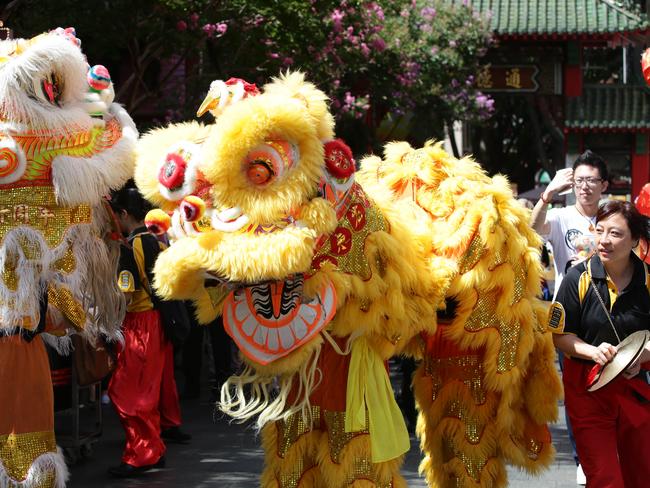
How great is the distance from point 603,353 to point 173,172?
1.94 m

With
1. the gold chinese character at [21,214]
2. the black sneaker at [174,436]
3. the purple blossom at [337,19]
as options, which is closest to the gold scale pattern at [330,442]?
the gold chinese character at [21,214]

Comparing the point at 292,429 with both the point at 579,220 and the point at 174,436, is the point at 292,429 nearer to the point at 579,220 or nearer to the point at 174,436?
the point at 579,220

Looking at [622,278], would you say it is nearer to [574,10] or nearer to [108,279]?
[108,279]

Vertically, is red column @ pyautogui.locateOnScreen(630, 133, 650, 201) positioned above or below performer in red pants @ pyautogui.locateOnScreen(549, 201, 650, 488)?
above

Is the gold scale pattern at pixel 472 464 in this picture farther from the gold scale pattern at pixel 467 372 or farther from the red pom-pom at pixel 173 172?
the red pom-pom at pixel 173 172

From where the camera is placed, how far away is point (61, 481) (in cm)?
493

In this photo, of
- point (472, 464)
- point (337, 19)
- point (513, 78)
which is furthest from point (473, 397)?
point (513, 78)

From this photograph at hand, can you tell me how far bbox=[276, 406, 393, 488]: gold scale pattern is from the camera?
14.8 feet

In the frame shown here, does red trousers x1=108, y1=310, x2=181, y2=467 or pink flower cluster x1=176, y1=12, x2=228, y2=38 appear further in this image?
pink flower cluster x1=176, y1=12, x2=228, y2=38

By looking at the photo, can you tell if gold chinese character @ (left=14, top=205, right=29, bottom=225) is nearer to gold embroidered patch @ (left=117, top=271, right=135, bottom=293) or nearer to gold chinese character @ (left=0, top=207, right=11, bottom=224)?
gold chinese character @ (left=0, top=207, right=11, bottom=224)

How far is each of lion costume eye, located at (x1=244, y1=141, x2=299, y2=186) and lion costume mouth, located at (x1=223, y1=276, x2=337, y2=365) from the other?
1.38 feet

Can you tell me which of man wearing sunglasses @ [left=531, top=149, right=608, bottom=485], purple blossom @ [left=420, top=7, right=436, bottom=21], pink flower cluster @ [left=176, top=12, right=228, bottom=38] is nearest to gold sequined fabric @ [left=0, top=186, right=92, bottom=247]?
man wearing sunglasses @ [left=531, top=149, right=608, bottom=485]

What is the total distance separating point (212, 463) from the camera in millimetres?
7211

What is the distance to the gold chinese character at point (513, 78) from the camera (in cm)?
2528
